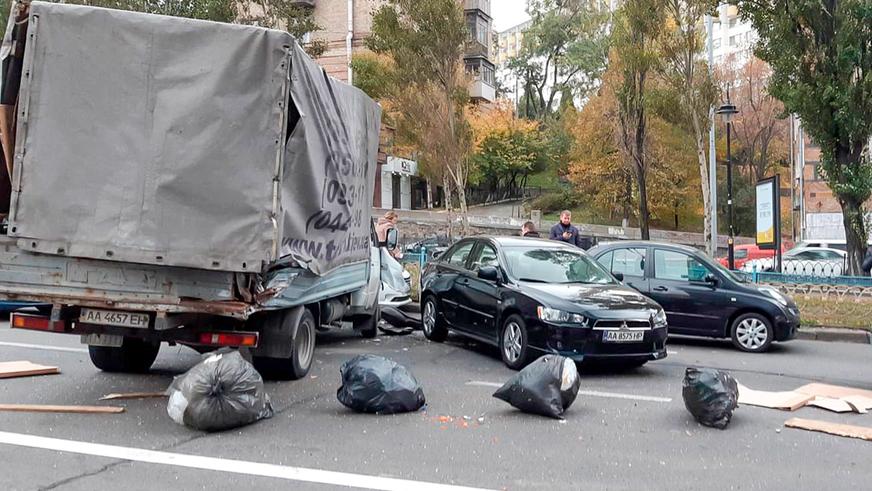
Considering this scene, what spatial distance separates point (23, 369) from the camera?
7.70m

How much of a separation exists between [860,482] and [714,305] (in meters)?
6.02

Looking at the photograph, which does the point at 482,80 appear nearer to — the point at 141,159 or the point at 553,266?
the point at 553,266

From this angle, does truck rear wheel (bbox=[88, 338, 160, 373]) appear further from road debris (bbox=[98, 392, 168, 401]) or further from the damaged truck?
the damaged truck

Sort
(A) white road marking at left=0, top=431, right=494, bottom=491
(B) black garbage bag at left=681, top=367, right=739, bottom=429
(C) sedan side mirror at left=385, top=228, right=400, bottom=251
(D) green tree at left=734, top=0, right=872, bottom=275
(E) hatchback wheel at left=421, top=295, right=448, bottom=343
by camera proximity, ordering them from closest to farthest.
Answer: (A) white road marking at left=0, top=431, right=494, bottom=491 → (B) black garbage bag at left=681, top=367, right=739, bottom=429 → (E) hatchback wheel at left=421, top=295, right=448, bottom=343 → (C) sedan side mirror at left=385, top=228, right=400, bottom=251 → (D) green tree at left=734, top=0, right=872, bottom=275

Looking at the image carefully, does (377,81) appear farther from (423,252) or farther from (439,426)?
(439,426)

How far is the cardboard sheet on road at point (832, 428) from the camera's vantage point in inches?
235

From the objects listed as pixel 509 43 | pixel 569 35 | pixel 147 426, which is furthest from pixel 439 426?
pixel 509 43

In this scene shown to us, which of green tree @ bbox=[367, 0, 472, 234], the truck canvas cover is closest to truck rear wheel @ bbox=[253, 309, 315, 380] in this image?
the truck canvas cover

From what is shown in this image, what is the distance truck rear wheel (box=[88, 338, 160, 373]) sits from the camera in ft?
25.6

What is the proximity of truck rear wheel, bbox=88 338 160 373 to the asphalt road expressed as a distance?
191 millimetres

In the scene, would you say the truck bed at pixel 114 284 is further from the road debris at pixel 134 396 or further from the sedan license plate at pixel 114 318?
the road debris at pixel 134 396

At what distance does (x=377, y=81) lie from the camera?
83.4 feet

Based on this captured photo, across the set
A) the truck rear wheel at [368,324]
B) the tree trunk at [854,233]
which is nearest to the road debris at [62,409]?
the truck rear wheel at [368,324]

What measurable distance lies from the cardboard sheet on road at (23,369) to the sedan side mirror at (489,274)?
15.8ft
